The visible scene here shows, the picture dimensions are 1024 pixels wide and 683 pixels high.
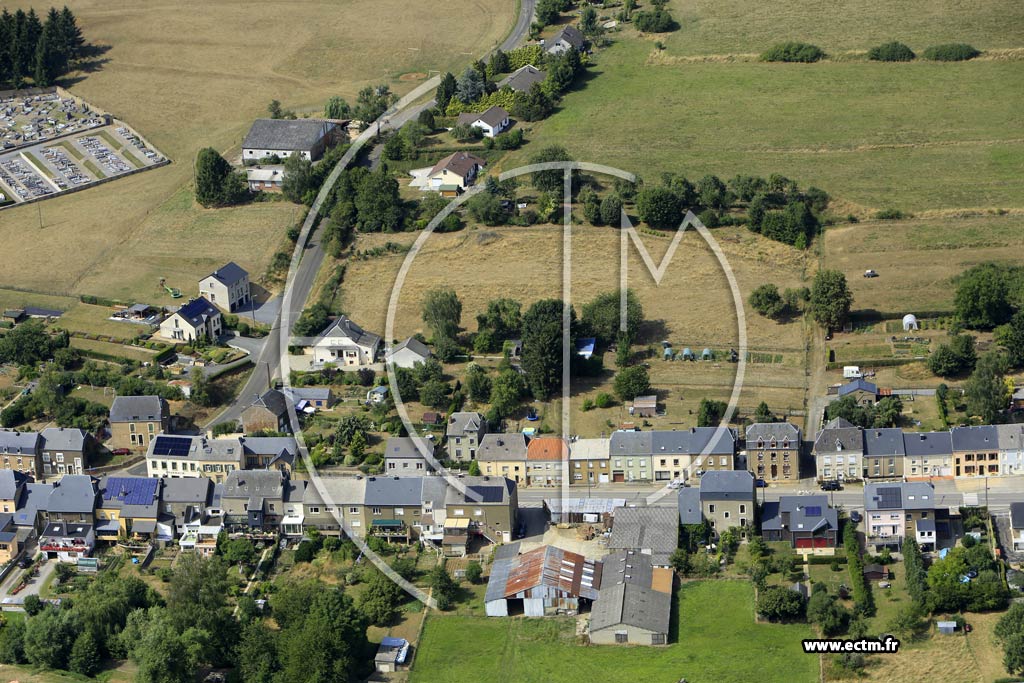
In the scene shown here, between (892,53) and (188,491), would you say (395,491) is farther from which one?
(892,53)

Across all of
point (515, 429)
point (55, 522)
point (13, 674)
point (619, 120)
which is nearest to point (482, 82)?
point (619, 120)

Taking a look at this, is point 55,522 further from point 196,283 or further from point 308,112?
point 308,112

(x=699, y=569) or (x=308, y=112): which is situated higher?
(x=308, y=112)

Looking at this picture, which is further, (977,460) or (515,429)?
(515,429)

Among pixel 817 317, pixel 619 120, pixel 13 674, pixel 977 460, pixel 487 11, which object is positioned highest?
pixel 487 11

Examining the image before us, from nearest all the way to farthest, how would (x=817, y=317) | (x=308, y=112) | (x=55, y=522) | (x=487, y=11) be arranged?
(x=55, y=522) < (x=817, y=317) < (x=308, y=112) < (x=487, y=11)
